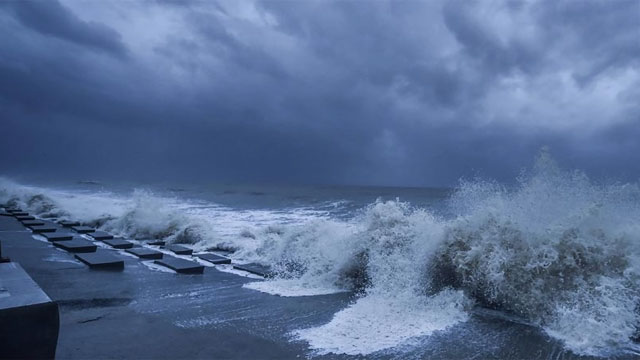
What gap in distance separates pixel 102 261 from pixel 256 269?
3.17m

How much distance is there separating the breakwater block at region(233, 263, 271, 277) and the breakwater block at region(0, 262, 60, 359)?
4.59 metres

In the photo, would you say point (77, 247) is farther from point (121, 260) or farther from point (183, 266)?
point (183, 266)

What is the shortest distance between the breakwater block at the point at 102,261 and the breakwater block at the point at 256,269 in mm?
2382

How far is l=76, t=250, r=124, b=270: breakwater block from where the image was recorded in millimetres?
7469

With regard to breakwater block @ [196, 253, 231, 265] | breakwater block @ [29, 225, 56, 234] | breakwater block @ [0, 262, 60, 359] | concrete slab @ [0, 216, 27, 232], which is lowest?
concrete slab @ [0, 216, 27, 232]

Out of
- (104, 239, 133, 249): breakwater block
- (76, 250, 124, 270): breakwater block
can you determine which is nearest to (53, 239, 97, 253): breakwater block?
(76, 250, 124, 270): breakwater block

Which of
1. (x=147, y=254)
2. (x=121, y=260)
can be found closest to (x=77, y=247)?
(x=147, y=254)

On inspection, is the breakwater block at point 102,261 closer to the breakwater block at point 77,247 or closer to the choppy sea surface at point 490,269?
the breakwater block at point 77,247

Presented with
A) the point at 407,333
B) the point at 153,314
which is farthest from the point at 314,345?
the point at 153,314

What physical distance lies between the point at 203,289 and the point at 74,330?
2220 millimetres

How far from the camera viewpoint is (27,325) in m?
3.05

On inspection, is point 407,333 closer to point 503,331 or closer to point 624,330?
point 503,331

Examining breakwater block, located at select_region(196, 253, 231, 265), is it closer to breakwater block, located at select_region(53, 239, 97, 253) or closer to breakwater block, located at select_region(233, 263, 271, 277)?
breakwater block, located at select_region(233, 263, 271, 277)

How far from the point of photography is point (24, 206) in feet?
73.9
